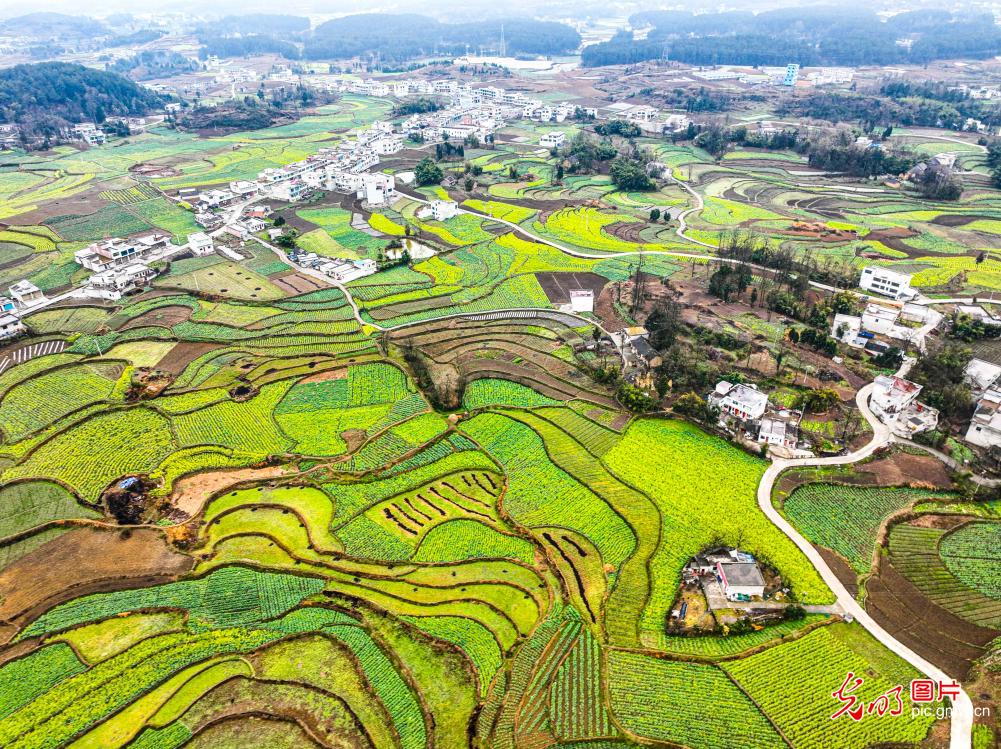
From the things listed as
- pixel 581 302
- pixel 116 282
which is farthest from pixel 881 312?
pixel 116 282

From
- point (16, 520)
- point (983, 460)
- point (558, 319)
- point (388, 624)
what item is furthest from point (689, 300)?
point (16, 520)

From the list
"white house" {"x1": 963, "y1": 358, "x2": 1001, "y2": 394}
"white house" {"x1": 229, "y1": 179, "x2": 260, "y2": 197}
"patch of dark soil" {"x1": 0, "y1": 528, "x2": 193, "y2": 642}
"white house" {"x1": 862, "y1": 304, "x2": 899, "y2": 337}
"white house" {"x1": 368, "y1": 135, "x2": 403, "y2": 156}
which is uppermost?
"white house" {"x1": 368, "y1": 135, "x2": 403, "y2": 156}

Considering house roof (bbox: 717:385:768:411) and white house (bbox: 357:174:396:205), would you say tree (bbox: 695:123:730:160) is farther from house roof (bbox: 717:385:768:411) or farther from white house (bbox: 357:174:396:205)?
house roof (bbox: 717:385:768:411)

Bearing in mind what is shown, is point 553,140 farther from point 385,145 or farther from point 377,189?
point 377,189

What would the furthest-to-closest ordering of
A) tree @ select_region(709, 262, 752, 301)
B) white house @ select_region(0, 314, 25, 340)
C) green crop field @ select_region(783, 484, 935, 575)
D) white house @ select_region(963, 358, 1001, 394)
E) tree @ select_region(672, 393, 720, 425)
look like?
tree @ select_region(709, 262, 752, 301), white house @ select_region(0, 314, 25, 340), white house @ select_region(963, 358, 1001, 394), tree @ select_region(672, 393, 720, 425), green crop field @ select_region(783, 484, 935, 575)

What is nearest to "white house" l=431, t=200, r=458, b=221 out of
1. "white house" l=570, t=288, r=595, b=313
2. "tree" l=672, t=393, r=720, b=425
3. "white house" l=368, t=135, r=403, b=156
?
"white house" l=570, t=288, r=595, b=313

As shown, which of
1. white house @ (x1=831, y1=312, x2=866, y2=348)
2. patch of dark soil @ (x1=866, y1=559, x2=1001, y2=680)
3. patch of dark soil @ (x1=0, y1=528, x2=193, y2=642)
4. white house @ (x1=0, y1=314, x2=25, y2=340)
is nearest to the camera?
patch of dark soil @ (x1=866, y1=559, x2=1001, y2=680)
